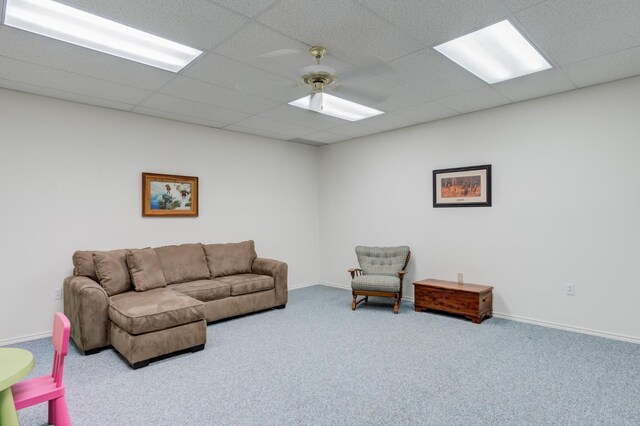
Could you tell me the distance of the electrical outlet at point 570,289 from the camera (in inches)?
152

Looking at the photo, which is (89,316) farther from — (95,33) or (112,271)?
(95,33)

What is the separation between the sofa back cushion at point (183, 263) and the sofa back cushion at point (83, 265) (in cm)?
75

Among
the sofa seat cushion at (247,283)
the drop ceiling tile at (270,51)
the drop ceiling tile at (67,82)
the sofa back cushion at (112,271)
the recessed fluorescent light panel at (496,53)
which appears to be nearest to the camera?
the drop ceiling tile at (270,51)

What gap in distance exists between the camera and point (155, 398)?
2.53 meters

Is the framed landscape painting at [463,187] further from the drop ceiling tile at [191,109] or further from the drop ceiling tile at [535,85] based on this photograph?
the drop ceiling tile at [191,109]

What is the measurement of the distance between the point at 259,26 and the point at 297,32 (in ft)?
0.90

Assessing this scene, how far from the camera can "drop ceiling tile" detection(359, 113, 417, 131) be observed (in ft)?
15.9

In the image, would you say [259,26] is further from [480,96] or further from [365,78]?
[480,96]

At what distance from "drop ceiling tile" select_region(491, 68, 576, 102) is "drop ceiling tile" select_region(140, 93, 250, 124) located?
3.09m

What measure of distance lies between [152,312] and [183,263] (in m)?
1.48

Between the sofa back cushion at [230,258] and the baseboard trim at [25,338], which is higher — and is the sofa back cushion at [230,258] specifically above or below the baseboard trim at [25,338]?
above

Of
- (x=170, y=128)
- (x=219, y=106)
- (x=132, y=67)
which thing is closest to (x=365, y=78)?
(x=219, y=106)

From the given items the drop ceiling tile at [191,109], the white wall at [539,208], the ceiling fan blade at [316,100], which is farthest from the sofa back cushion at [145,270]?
the white wall at [539,208]

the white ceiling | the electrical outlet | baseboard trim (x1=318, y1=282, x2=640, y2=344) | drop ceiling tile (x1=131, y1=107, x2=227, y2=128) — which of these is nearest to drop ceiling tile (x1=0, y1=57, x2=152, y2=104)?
the white ceiling
